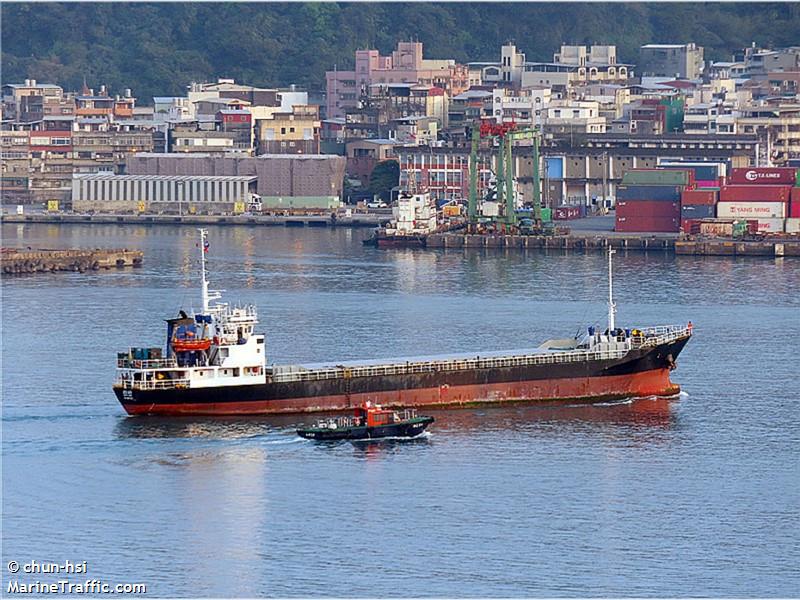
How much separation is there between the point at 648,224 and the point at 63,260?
12.6 meters

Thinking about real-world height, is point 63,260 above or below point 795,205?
below

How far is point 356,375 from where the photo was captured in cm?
2405

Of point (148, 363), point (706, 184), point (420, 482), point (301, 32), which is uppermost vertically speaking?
point (301, 32)

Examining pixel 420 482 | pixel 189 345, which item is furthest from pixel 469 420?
pixel 420 482

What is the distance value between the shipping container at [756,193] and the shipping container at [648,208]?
1046mm

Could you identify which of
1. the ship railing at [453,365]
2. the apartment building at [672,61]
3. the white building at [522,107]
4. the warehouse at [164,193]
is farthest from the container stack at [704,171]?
the apartment building at [672,61]

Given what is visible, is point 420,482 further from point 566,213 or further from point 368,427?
point 566,213

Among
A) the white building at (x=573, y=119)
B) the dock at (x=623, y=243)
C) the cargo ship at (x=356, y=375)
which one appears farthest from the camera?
the white building at (x=573, y=119)

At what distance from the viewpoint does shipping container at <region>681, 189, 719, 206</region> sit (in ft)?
154

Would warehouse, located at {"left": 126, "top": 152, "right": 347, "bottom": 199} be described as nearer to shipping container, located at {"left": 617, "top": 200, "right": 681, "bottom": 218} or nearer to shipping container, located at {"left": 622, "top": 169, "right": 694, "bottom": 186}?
shipping container, located at {"left": 622, "top": 169, "right": 694, "bottom": 186}

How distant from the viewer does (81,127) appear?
197ft

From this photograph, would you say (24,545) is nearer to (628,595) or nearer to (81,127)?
(628,595)

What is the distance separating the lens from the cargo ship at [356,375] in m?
23.5

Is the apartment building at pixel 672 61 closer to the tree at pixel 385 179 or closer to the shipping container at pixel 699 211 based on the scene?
the tree at pixel 385 179
